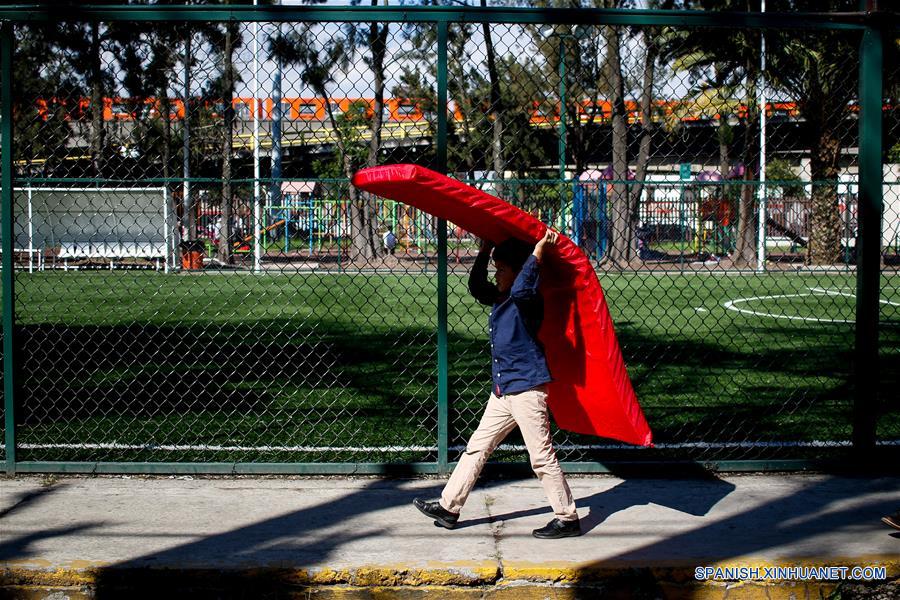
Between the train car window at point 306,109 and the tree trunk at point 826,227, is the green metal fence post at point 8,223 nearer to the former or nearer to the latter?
the train car window at point 306,109

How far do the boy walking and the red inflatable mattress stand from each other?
8.0 inches

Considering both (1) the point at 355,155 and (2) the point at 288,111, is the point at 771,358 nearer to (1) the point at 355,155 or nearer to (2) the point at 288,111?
(1) the point at 355,155

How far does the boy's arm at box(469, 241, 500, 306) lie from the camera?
4.78 m

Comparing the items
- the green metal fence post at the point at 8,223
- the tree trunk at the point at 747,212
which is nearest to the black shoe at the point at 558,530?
the green metal fence post at the point at 8,223

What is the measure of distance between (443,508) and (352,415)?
2878 mm

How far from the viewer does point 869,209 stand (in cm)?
560

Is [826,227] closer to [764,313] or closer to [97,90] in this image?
[764,313]

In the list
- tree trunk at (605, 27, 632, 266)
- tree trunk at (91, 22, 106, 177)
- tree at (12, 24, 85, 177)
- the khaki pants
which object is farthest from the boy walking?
tree trunk at (91, 22, 106, 177)

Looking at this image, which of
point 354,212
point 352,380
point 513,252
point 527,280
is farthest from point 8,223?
point 354,212

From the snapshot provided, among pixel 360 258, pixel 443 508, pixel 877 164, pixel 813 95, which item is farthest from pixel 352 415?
pixel 813 95

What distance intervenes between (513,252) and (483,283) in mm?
293

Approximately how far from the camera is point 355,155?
7.71m

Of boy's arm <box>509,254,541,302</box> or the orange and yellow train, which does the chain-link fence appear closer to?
the orange and yellow train

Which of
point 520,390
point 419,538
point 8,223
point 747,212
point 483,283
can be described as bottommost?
point 419,538
